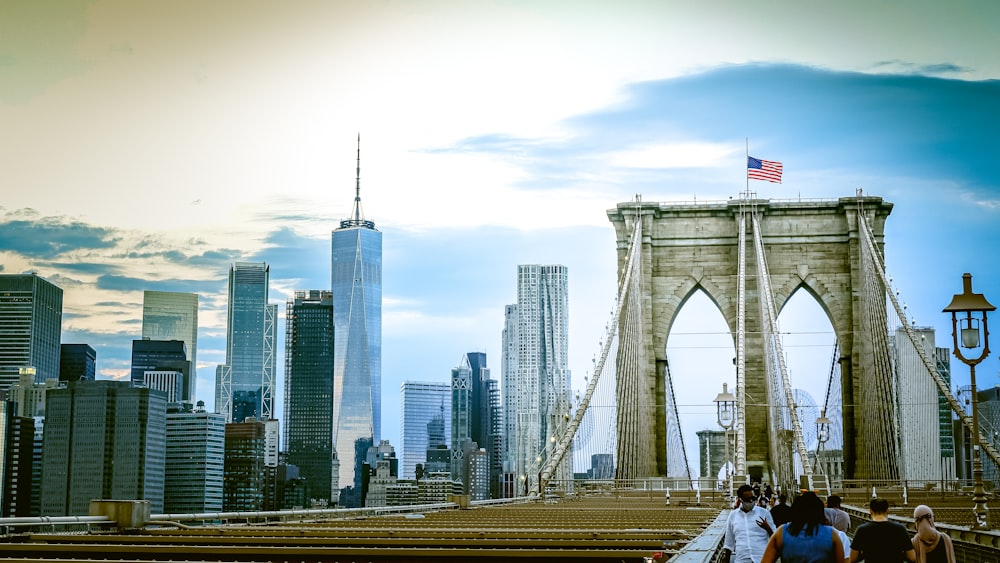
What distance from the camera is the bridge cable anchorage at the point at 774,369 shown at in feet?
166

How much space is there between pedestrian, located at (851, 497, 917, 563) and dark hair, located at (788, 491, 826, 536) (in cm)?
124

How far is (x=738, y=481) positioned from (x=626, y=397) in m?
12.7

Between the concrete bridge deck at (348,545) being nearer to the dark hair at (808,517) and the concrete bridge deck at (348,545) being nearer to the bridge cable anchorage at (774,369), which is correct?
the dark hair at (808,517)

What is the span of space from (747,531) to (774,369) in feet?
146

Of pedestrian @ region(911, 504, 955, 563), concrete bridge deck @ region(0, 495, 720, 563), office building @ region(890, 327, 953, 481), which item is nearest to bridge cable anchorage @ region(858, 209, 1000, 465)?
office building @ region(890, 327, 953, 481)

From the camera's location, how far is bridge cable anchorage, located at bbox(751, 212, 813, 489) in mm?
50656

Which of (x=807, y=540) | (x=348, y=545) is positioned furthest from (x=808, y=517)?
(x=348, y=545)

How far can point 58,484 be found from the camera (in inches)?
7653

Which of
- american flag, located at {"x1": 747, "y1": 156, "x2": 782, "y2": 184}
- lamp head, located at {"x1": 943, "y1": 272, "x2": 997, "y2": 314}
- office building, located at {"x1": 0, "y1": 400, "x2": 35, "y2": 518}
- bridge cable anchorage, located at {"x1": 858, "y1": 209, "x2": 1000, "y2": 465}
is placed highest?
american flag, located at {"x1": 747, "y1": 156, "x2": 782, "y2": 184}

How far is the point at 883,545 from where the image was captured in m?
10.3

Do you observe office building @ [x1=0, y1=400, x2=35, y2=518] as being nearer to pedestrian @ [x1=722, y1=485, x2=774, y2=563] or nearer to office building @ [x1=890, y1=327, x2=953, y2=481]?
office building @ [x1=890, y1=327, x2=953, y2=481]

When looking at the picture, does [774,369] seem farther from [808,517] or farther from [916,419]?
[808,517]

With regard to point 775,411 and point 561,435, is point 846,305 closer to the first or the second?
point 775,411

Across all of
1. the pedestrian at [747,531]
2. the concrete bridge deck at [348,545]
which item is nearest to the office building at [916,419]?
the concrete bridge deck at [348,545]
